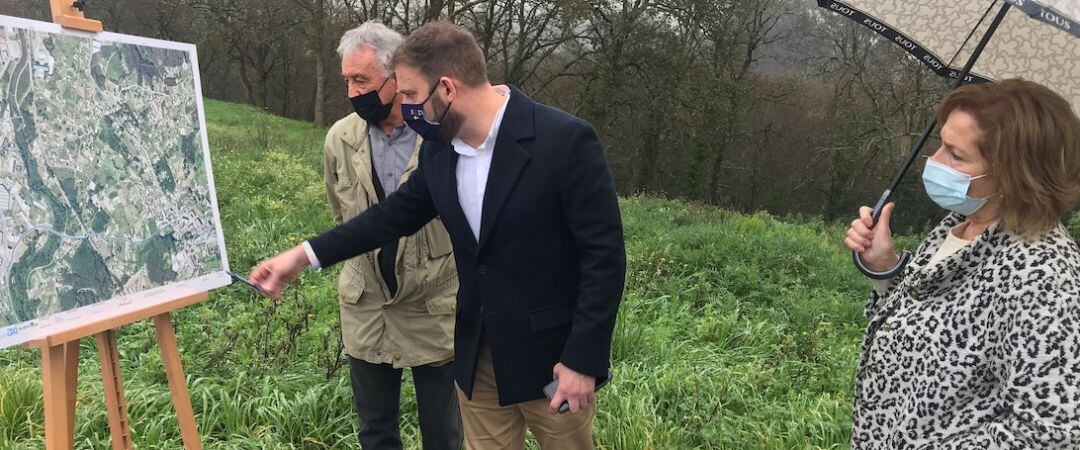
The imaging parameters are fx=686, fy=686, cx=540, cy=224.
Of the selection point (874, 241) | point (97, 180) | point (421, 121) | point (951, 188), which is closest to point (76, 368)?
point (97, 180)

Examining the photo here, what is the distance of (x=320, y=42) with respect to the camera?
69.0 feet

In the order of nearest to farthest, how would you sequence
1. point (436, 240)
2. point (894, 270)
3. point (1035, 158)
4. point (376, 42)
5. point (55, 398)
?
point (1035, 158)
point (894, 270)
point (55, 398)
point (376, 42)
point (436, 240)

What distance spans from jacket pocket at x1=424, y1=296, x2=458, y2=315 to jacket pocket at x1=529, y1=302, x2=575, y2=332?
702 millimetres

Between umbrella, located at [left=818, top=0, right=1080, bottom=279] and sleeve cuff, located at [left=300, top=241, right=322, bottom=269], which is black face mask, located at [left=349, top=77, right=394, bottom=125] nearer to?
sleeve cuff, located at [left=300, top=241, right=322, bottom=269]

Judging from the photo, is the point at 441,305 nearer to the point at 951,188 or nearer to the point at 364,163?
the point at 364,163

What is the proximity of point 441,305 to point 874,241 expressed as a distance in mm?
1542

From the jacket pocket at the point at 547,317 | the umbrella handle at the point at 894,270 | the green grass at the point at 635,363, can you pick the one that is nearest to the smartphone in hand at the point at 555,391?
the jacket pocket at the point at 547,317

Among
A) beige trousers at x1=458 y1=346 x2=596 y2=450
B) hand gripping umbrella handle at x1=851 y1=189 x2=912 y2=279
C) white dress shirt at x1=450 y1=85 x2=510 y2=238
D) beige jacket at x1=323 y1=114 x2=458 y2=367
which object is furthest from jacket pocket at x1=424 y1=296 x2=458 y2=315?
hand gripping umbrella handle at x1=851 y1=189 x2=912 y2=279

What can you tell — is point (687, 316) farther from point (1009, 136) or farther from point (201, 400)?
point (1009, 136)

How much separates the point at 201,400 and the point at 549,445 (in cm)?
231

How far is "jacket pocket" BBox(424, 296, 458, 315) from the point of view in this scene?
267 centimetres

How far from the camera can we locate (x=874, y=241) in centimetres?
201

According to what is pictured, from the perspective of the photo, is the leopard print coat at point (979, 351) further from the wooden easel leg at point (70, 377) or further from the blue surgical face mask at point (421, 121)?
the wooden easel leg at point (70, 377)

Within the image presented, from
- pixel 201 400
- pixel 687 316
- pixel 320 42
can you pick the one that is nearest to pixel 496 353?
pixel 201 400
